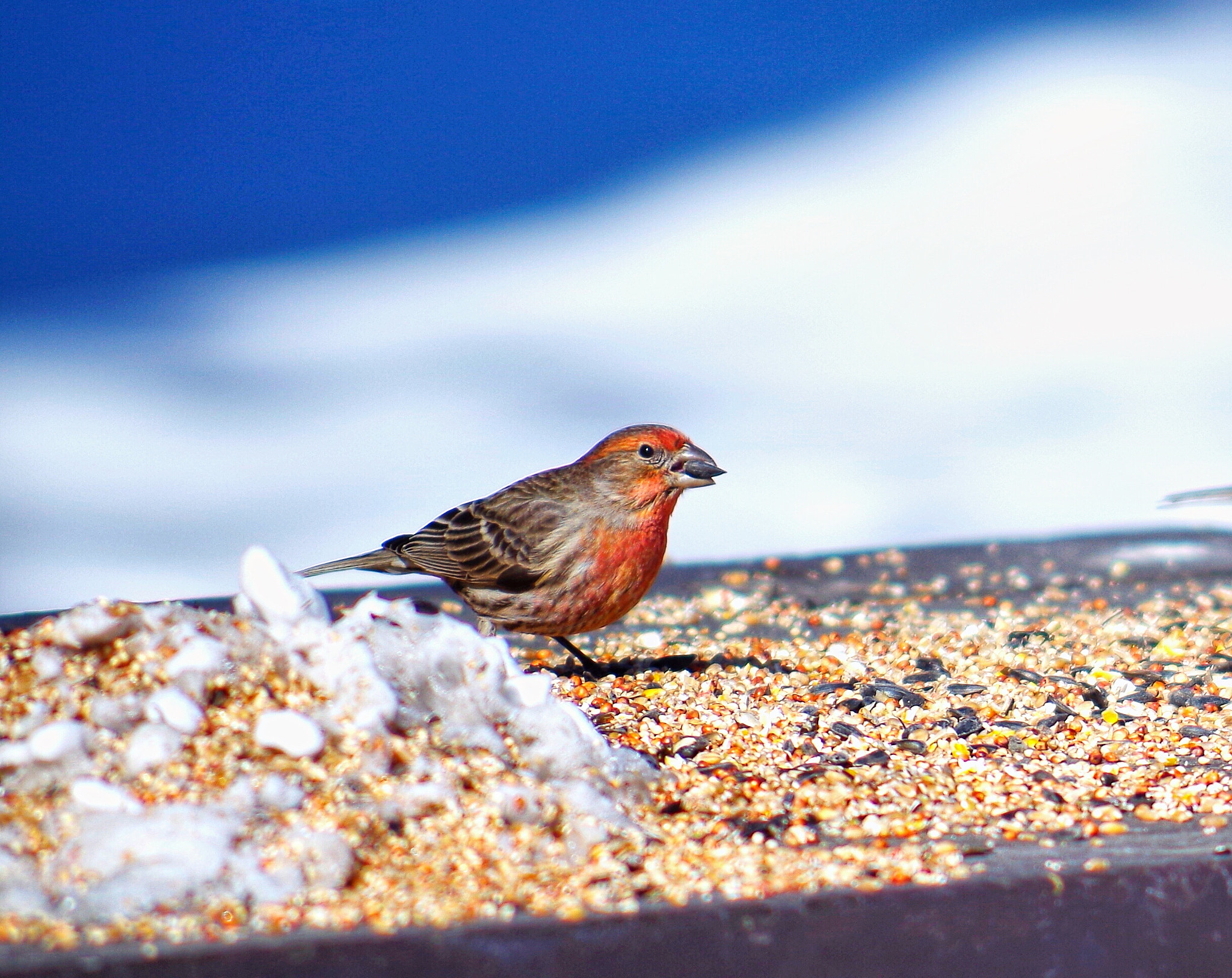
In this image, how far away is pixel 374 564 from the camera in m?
3.23

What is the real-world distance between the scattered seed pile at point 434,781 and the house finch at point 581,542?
17.3 inches

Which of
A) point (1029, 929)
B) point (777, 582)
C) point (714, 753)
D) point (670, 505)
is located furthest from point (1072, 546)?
point (1029, 929)

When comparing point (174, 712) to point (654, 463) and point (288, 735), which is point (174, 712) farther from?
point (654, 463)

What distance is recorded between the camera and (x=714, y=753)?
204 centimetres

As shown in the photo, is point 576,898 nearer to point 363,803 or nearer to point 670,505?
point 363,803

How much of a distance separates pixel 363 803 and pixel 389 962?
317 millimetres

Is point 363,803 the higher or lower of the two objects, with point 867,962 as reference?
higher

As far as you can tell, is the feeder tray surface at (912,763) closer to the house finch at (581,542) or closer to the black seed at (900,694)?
the black seed at (900,694)

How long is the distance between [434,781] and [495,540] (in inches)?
55.3

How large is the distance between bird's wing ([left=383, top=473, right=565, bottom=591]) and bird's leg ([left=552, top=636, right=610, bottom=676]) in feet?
0.53

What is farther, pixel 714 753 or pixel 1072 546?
pixel 1072 546

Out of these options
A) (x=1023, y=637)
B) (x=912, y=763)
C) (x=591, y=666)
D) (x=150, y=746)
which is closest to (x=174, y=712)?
(x=150, y=746)

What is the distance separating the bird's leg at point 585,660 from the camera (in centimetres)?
271

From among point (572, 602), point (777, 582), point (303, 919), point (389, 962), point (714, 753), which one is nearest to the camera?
point (389, 962)
